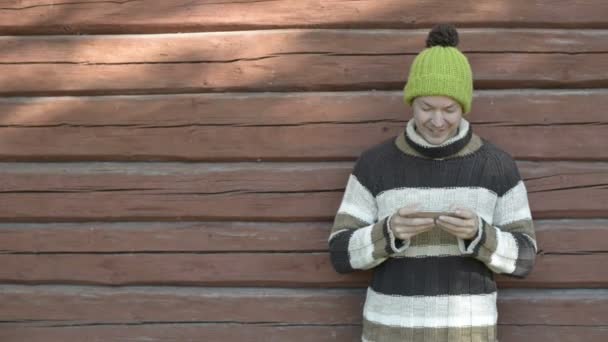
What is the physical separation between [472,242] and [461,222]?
0.42 ft

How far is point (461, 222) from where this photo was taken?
2979mm

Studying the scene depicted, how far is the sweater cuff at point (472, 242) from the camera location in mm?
3043

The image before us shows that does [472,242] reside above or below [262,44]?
below

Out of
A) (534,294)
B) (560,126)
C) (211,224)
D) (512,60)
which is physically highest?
(512,60)

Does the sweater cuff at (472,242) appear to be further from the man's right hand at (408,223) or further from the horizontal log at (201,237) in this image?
the horizontal log at (201,237)

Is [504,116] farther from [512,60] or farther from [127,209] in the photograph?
[127,209]

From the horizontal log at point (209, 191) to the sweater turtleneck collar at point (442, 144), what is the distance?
1.55 ft

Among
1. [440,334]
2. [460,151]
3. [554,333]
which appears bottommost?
[554,333]

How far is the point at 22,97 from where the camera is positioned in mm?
3801

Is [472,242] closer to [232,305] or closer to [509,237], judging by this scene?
[509,237]

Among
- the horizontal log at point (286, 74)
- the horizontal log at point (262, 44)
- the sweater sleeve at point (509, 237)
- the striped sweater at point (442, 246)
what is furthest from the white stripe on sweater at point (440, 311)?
the horizontal log at point (262, 44)

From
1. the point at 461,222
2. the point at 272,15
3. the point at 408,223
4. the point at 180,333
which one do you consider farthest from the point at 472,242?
the point at 180,333

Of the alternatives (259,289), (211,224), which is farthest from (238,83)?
(259,289)

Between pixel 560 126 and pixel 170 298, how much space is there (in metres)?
1.82
